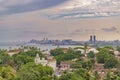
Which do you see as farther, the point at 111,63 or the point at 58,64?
the point at 58,64

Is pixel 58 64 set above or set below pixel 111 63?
below

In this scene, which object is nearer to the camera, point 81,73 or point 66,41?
point 81,73

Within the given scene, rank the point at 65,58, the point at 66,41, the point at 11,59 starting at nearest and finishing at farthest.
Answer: the point at 11,59 < the point at 65,58 < the point at 66,41

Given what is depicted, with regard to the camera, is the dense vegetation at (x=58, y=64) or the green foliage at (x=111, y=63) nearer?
the dense vegetation at (x=58, y=64)

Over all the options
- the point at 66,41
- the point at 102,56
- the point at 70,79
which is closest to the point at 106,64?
the point at 102,56

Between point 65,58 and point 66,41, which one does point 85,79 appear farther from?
point 66,41

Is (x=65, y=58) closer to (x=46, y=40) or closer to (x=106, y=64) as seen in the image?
(x=106, y=64)

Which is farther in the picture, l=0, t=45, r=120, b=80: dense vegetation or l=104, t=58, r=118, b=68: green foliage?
l=104, t=58, r=118, b=68: green foliage

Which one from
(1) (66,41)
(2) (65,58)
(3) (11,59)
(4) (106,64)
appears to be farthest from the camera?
(1) (66,41)

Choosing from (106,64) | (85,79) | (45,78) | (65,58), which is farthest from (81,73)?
(65,58)
